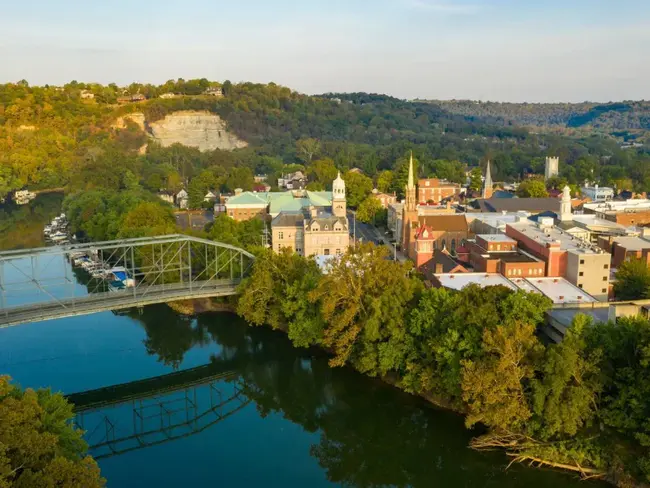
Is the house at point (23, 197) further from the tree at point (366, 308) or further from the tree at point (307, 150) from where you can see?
the tree at point (366, 308)

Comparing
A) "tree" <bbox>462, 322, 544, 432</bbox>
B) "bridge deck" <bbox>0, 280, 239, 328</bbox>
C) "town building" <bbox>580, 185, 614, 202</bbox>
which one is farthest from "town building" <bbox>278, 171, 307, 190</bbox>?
"tree" <bbox>462, 322, 544, 432</bbox>

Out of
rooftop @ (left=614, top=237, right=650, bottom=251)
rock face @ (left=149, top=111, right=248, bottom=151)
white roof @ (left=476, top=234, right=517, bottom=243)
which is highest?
rock face @ (left=149, top=111, right=248, bottom=151)

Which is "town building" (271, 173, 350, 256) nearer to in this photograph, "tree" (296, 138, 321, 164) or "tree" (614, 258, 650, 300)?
"tree" (614, 258, 650, 300)

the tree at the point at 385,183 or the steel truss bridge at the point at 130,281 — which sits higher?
the tree at the point at 385,183

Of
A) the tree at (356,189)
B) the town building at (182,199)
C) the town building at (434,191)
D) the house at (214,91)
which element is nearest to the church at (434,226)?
the tree at (356,189)

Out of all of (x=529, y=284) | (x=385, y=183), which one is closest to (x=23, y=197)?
(x=385, y=183)

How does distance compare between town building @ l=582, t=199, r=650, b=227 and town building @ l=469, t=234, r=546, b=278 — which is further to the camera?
town building @ l=582, t=199, r=650, b=227
